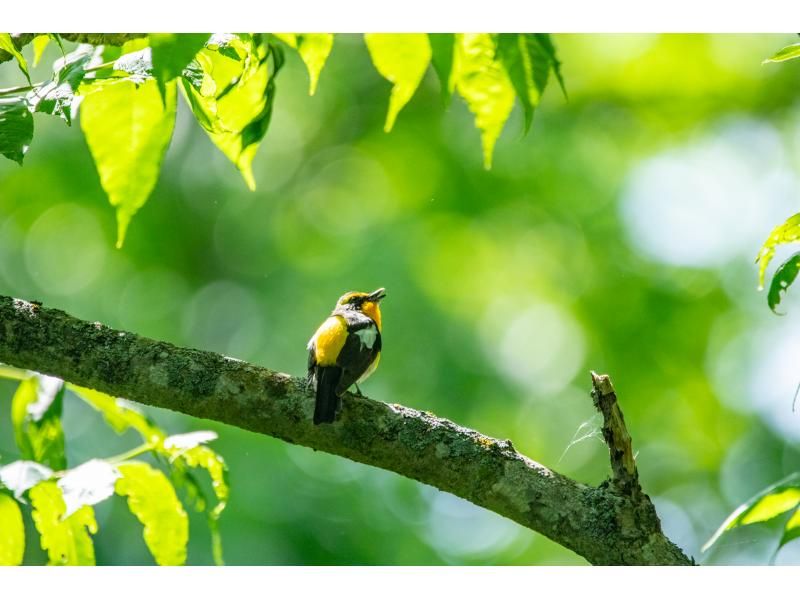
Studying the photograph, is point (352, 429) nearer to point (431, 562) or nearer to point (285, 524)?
point (431, 562)

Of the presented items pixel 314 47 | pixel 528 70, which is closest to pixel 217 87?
pixel 314 47

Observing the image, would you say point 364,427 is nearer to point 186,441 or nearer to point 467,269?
point 186,441

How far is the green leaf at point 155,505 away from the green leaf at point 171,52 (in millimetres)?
1155

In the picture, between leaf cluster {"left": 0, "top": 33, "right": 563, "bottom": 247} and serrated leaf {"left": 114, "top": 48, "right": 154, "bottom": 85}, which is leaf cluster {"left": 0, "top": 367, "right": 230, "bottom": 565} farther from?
serrated leaf {"left": 114, "top": 48, "right": 154, "bottom": 85}

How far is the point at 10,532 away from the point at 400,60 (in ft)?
4.43

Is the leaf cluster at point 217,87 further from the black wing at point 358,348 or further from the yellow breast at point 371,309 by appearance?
the yellow breast at point 371,309

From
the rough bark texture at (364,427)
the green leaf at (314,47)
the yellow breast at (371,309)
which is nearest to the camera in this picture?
the green leaf at (314,47)

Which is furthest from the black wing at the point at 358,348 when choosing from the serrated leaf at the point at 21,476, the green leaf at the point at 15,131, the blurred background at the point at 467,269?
the blurred background at the point at 467,269

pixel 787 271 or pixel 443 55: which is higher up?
pixel 787 271

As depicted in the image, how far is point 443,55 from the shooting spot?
40.0 inches

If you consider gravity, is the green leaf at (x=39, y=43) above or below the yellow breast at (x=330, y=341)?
above

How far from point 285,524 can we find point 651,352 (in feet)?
10.1

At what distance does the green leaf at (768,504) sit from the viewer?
1.47 metres
